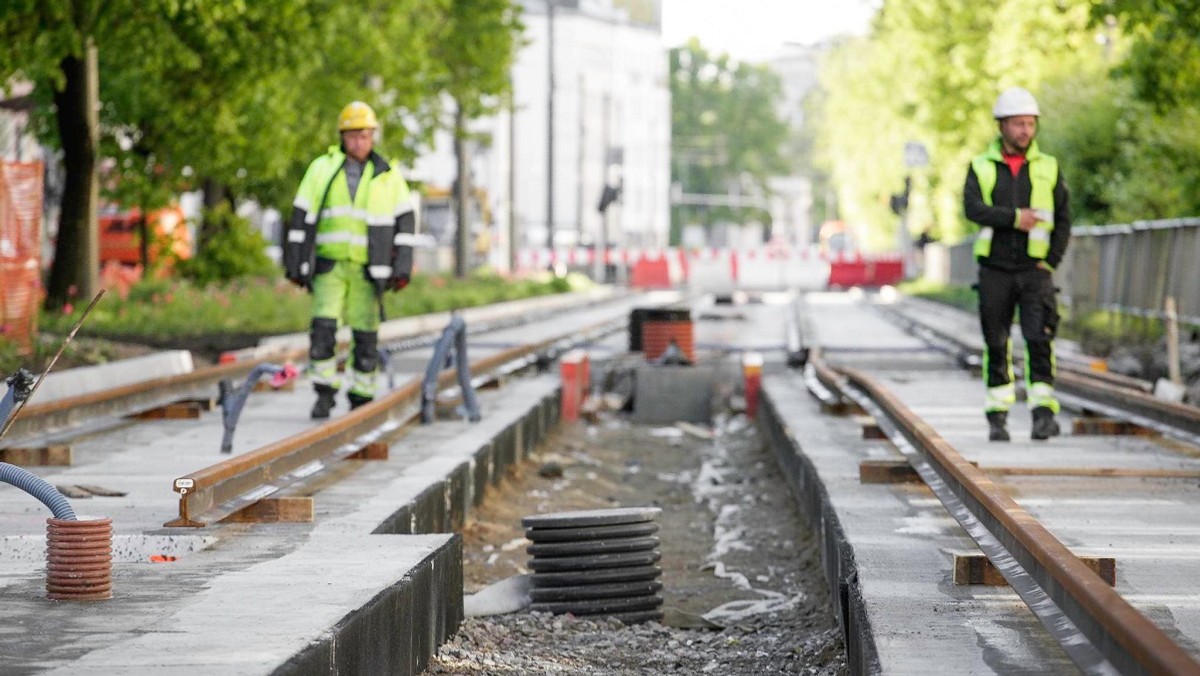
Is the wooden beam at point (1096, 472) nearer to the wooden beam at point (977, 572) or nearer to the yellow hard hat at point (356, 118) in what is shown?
the wooden beam at point (977, 572)

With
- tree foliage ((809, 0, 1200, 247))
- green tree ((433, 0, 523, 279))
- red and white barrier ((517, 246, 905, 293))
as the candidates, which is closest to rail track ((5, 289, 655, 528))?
tree foliage ((809, 0, 1200, 247))

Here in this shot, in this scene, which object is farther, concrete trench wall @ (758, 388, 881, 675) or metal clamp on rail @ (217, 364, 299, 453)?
metal clamp on rail @ (217, 364, 299, 453)

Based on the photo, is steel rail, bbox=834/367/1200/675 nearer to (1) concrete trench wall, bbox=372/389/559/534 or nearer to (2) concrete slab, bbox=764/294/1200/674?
(2) concrete slab, bbox=764/294/1200/674

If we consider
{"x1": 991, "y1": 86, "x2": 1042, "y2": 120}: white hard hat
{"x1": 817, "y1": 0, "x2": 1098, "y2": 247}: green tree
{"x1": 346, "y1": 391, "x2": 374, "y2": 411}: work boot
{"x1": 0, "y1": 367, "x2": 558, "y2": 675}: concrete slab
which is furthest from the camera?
{"x1": 817, "y1": 0, "x2": 1098, "y2": 247}: green tree

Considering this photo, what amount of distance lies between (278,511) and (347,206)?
4334mm

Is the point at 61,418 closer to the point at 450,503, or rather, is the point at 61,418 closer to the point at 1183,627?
the point at 450,503

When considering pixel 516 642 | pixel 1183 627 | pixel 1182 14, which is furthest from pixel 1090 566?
pixel 1182 14

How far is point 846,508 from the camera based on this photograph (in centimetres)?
1011

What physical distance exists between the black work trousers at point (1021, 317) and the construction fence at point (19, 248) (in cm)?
1017

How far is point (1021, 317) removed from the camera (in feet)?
42.1

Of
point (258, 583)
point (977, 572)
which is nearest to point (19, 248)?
point (258, 583)

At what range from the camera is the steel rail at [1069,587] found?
5.26m

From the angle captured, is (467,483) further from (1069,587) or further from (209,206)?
(209,206)

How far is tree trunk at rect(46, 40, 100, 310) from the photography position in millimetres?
25172
